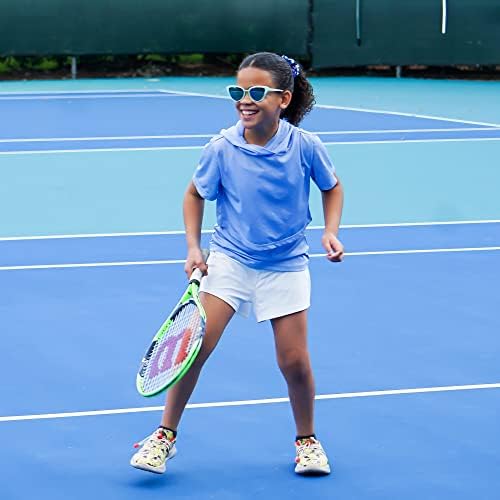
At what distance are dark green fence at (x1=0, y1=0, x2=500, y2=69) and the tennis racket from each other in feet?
51.6

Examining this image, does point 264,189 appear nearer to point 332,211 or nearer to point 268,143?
point 268,143

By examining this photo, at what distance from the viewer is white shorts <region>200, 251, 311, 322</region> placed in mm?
4574

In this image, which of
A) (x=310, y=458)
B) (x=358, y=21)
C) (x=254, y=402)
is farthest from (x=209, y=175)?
(x=358, y=21)

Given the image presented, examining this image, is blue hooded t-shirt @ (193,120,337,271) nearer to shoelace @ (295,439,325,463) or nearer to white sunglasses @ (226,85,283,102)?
white sunglasses @ (226,85,283,102)

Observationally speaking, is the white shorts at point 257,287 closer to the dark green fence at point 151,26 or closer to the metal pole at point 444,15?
the dark green fence at point 151,26

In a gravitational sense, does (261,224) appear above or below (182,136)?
above

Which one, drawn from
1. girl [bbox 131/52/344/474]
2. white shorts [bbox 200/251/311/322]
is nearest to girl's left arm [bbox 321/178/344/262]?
girl [bbox 131/52/344/474]

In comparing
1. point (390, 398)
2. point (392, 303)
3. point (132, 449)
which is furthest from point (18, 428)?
point (392, 303)

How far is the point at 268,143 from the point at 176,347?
2.50 ft

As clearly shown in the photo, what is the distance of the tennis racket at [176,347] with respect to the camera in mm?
4211

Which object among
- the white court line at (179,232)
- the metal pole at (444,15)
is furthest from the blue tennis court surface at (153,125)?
the metal pole at (444,15)

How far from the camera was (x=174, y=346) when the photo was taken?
173 inches

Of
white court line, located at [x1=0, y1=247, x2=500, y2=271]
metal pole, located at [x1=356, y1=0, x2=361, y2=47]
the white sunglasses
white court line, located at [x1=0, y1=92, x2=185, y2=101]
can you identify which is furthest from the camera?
metal pole, located at [x1=356, y1=0, x2=361, y2=47]

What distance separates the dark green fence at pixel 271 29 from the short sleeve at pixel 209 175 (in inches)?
613
